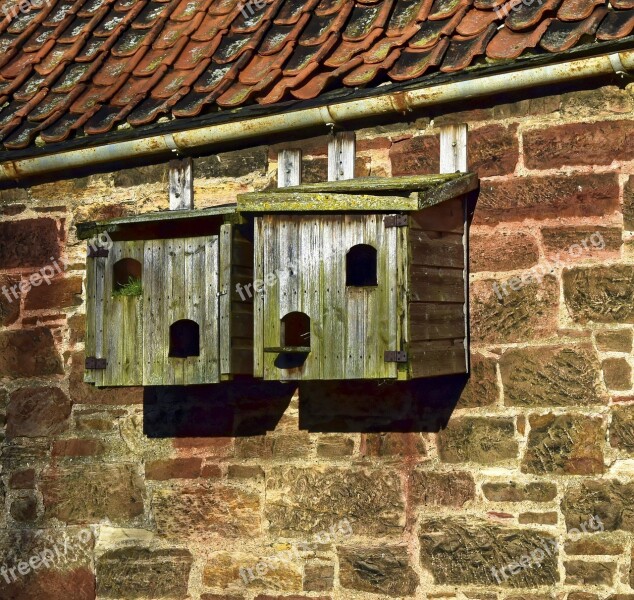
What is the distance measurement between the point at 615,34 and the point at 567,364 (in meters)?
1.46

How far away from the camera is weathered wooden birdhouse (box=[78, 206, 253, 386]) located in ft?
21.6

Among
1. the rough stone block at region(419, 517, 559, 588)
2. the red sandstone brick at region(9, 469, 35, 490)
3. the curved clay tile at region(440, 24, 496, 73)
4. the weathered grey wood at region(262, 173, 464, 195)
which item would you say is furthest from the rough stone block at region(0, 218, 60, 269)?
the rough stone block at region(419, 517, 559, 588)

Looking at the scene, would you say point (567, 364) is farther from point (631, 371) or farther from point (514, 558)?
point (514, 558)

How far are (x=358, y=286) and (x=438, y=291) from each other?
0.36 metres

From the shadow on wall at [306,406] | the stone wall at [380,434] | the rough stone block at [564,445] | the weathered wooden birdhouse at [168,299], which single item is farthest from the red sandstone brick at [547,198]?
the weathered wooden birdhouse at [168,299]

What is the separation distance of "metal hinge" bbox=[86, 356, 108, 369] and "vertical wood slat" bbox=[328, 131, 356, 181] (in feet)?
4.63

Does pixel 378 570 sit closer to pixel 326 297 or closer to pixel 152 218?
pixel 326 297

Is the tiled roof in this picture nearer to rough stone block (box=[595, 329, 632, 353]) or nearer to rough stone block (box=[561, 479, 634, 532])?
rough stone block (box=[595, 329, 632, 353])

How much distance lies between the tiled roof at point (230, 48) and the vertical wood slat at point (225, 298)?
820 millimetres

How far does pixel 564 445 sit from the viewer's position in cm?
629

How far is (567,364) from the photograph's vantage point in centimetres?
632

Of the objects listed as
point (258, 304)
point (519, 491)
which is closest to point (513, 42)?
point (258, 304)

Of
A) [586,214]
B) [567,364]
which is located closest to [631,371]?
[567,364]

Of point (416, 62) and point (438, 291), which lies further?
point (416, 62)
